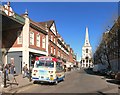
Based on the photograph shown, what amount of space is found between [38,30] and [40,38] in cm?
170

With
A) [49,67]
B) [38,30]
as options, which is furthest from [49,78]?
[38,30]

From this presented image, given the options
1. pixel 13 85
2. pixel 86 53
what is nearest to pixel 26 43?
pixel 13 85

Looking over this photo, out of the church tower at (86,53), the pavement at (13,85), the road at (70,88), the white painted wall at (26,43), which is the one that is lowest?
the road at (70,88)

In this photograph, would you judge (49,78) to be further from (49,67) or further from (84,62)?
(84,62)

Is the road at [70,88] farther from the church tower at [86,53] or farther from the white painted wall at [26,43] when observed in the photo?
the church tower at [86,53]

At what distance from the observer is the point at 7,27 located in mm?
36656

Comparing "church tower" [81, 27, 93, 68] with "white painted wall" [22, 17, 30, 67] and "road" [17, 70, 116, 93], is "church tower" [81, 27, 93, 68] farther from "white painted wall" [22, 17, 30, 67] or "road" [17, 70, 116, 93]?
"road" [17, 70, 116, 93]

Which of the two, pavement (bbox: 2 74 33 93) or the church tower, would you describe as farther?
the church tower

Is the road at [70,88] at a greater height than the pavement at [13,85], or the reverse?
the pavement at [13,85]

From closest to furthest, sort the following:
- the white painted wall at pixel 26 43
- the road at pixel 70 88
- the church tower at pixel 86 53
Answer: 1. the road at pixel 70 88
2. the white painted wall at pixel 26 43
3. the church tower at pixel 86 53

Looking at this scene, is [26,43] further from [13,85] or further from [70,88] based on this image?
→ [70,88]

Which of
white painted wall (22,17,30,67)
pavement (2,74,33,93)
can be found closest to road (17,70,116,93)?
pavement (2,74,33,93)

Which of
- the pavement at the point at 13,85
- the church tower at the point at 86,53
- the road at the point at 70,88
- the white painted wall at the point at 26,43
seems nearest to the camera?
the pavement at the point at 13,85

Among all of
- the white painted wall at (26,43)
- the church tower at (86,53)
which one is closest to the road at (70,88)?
the white painted wall at (26,43)
